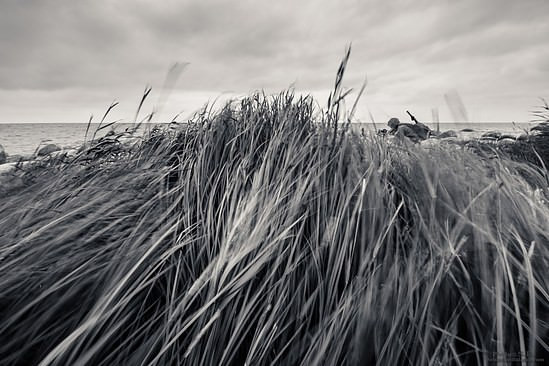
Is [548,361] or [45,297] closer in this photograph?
[548,361]

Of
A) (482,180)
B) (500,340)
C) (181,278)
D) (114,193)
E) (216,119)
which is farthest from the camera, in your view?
(216,119)

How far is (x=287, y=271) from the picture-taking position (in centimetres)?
59

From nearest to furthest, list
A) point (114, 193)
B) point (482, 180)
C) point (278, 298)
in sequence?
point (278, 298) → point (482, 180) → point (114, 193)

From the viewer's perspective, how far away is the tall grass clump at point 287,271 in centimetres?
52

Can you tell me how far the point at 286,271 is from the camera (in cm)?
59

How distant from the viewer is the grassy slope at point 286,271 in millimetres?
522

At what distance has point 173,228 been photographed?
2.44ft

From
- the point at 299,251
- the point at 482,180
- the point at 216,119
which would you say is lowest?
the point at 299,251

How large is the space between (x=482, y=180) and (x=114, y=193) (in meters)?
1.07

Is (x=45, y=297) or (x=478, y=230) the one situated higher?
(x=478, y=230)

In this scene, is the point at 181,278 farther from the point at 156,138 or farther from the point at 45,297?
the point at 156,138

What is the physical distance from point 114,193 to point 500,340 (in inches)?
39.0

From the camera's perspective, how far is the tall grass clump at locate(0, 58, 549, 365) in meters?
0.52

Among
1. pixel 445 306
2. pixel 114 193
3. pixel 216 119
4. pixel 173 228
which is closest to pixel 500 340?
pixel 445 306
